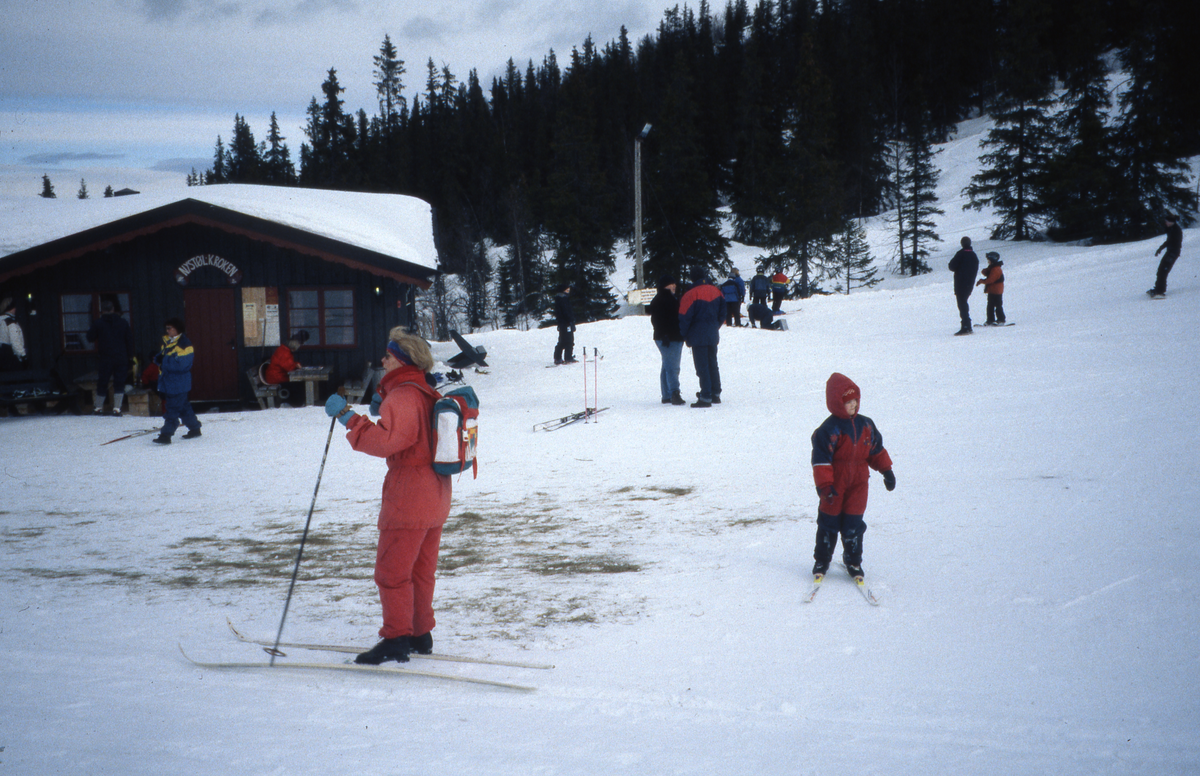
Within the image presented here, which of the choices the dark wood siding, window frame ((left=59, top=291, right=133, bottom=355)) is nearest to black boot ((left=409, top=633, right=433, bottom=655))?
the dark wood siding

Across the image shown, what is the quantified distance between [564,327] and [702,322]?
6.75m

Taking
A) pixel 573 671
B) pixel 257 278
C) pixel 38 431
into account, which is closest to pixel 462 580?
pixel 573 671

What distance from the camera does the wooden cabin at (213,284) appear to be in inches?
553

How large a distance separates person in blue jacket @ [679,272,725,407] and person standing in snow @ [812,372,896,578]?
6107 mm

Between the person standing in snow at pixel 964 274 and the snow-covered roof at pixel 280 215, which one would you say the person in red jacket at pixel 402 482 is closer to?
the snow-covered roof at pixel 280 215

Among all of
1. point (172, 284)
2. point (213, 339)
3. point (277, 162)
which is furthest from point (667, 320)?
point (277, 162)

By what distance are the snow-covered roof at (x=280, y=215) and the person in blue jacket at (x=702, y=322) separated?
20.2 feet

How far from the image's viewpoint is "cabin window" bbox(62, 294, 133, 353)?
14.4 meters

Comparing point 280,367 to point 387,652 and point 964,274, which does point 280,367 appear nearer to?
point 387,652

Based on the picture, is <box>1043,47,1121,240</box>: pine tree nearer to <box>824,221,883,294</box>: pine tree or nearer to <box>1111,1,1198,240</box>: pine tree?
<box>1111,1,1198,240</box>: pine tree

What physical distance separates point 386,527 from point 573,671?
1.18 meters

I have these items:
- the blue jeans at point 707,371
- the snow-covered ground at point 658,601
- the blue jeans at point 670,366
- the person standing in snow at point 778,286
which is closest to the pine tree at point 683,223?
the person standing in snow at point 778,286

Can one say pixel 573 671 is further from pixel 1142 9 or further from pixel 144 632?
pixel 1142 9

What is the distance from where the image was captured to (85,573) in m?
5.63
